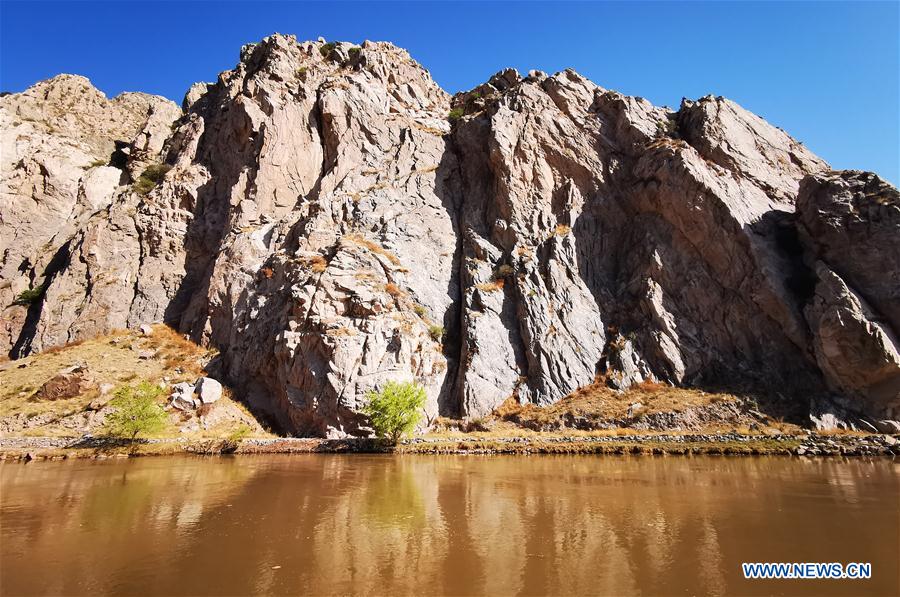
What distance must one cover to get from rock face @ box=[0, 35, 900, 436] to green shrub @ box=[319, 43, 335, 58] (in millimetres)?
1947

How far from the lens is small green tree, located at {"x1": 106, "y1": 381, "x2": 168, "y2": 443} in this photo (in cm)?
3172

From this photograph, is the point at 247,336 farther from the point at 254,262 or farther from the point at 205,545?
the point at 205,545

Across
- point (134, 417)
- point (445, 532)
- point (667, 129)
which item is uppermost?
point (667, 129)

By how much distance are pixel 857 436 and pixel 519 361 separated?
25.3 meters

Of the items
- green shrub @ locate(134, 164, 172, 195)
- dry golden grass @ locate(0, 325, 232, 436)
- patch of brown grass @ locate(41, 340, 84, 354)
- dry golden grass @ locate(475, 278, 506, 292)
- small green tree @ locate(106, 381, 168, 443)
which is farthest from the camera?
green shrub @ locate(134, 164, 172, 195)

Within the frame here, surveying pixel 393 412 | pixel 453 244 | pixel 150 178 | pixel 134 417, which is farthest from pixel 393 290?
pixel 150 178

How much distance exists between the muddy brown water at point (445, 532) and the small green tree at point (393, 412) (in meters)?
11.1

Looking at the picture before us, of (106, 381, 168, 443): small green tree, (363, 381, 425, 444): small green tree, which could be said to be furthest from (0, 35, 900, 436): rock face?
(106, 381, 168, 443): small green tree

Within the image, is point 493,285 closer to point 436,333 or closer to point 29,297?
point 436,333

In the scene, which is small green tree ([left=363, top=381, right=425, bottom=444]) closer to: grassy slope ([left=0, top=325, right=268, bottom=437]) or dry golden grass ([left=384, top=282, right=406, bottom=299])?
grassy slope ([left=0, top=325, right=268, bottom=437])

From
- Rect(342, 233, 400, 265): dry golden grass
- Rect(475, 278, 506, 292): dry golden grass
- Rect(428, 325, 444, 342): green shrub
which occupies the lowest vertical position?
Rect(428, 325, 444, 342): green shrub

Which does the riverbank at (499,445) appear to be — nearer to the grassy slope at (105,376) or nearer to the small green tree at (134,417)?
the small green tree at (134,417)

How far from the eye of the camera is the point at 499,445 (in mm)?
32562

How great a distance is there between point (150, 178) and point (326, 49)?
112 ft
